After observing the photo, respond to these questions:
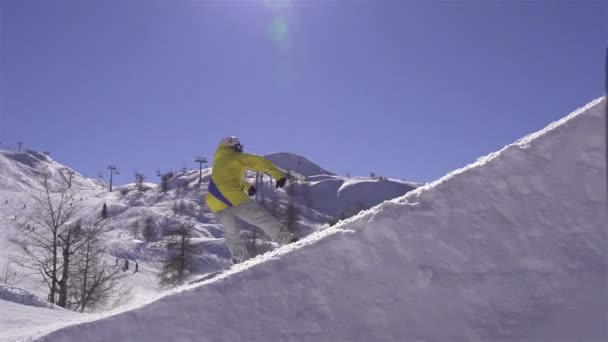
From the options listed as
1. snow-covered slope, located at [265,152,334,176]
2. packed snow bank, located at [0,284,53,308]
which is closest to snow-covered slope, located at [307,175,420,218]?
snow-covered slope, located at [265,152,334,176]

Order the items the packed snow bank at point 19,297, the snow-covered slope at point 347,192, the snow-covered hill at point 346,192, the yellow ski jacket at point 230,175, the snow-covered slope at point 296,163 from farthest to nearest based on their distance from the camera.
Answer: the snow-covered slope at point 296,163
the snow-covered slope at point 347,192
the snow-covered hill at point 346,192
the packed snow bank at point 19,297
the yellow ski jacket at point 230,175

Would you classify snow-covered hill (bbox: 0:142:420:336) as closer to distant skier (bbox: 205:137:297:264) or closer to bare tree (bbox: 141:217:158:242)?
bare tree (bbox: 141:217:158:242)

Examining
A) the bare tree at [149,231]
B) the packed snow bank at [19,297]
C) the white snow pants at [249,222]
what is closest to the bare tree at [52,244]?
the packed snow bank at [19,297]

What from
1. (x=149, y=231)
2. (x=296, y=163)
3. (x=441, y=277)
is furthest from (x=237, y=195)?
(x=296, y=163)

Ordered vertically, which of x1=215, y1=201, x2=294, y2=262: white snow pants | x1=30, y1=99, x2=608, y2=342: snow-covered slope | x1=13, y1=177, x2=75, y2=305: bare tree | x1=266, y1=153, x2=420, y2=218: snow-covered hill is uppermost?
x1=266, y1=153, x2=420, y2=218: snow-covered hill

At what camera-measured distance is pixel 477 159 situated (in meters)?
5.07

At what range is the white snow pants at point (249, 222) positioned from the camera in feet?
21.5

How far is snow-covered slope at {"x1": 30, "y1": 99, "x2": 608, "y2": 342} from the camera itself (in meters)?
3.65

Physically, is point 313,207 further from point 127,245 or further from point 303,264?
point 303,264

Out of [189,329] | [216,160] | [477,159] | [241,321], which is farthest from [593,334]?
[216,160]

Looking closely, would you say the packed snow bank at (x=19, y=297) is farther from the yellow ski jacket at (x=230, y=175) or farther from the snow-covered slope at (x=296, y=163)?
the snow-covered slope at (x=296, y=163)

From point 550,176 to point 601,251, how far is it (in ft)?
2.63

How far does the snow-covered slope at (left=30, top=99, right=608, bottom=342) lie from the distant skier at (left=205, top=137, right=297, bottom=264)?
2418mm

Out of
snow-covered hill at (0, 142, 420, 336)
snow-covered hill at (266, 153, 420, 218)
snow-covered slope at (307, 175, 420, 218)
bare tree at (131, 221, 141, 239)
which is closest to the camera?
snow-covered hill at (0, 142, 420, 336)
